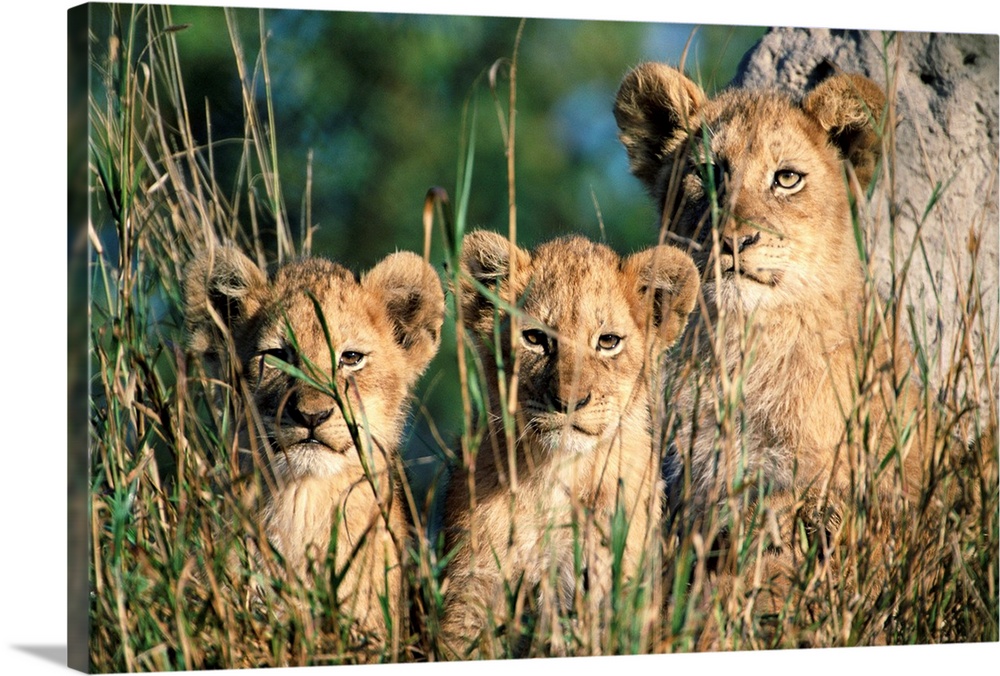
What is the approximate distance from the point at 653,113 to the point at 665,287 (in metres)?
0.67

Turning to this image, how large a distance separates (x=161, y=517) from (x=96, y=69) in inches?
50.6

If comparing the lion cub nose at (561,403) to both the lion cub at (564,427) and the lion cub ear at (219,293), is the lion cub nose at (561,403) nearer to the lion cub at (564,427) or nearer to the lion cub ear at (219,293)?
the lion cub at (564,427)

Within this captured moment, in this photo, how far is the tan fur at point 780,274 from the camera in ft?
15.0

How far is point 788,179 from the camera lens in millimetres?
4715

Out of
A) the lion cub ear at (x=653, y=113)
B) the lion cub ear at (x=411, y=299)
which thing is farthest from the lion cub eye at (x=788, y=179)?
the lion cub ear at (x=411, y=299)

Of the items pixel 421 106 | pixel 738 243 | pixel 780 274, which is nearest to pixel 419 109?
pixel 421 106

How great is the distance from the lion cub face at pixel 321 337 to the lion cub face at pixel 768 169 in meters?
0.95

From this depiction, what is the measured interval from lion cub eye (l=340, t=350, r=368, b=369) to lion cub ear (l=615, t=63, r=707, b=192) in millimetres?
1217

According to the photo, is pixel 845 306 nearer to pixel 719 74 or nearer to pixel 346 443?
pixel 719 74

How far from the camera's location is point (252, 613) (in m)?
3.96

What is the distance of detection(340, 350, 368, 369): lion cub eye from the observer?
437cm

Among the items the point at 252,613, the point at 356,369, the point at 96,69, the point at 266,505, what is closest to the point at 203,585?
the point at 252,613

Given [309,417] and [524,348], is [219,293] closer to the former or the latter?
[309,417]

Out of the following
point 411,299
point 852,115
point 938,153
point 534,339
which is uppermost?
point 852,115
